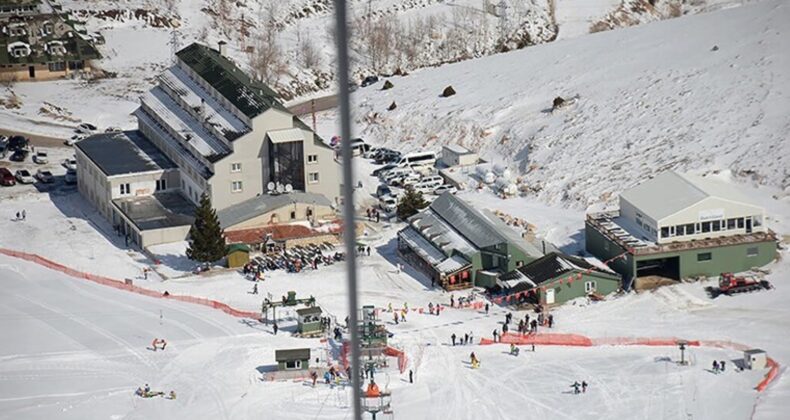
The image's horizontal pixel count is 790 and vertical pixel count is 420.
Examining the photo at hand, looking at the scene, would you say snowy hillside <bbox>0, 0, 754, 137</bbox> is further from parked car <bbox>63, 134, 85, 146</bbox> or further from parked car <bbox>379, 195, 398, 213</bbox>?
parked car <bbox>379, 195, 398, 213</bbox>

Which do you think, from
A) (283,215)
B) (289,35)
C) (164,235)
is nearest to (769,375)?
(283,215)

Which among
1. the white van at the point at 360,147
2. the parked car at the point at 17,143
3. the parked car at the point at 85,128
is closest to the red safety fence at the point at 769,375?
the white van at the point at 360,147

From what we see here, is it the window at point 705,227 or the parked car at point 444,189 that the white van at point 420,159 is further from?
the window at point 705,227

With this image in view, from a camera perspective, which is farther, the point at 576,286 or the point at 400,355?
the point at 576,286

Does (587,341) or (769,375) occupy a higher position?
(587,341)

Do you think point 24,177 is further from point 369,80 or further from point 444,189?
point 369,80

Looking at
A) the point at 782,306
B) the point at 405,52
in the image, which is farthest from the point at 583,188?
the point at 405,52

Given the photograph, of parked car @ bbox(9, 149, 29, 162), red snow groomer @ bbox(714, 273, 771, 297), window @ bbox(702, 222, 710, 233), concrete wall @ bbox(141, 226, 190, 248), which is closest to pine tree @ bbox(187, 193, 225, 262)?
concrete wall @ bbox(141, 226, 190, 248)

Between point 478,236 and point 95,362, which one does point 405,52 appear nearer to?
point 478,236
